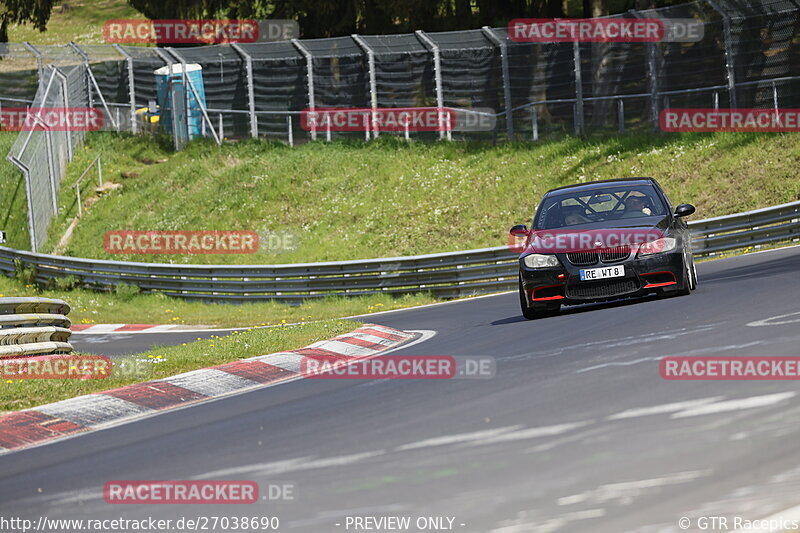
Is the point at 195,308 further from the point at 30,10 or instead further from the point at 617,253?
the point at 30,10

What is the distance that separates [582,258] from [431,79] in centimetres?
2015

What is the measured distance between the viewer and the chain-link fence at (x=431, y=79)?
83.3 ft

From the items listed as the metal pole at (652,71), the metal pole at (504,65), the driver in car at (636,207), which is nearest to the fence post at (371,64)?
the metal pole at (504,65)

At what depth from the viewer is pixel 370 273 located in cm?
2317

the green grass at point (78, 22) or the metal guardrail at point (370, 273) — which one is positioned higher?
the green grass at point (78, 22)

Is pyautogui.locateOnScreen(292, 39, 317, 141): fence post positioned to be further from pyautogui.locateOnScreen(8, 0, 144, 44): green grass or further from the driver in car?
pyautogui.locateOnScreen(8, 0, 144, 44): green grass

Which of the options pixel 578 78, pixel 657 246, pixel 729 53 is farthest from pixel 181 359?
pixel 578 78

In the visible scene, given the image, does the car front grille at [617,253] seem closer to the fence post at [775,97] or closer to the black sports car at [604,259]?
the black sports car at [604,259]

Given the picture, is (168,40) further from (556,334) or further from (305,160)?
(556,334)

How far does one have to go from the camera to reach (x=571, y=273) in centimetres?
1255

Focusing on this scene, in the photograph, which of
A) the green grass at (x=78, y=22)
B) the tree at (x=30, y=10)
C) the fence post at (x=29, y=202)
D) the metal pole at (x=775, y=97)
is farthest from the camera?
the green grass at (x=78, y=22)

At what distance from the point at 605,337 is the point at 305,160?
78.6ft

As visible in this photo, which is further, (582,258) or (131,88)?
(131,88)

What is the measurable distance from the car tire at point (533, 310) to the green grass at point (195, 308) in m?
8.28
